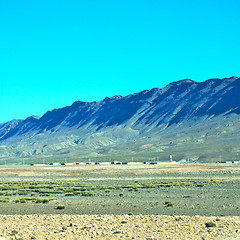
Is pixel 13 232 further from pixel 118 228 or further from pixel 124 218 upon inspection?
pixel 124 218

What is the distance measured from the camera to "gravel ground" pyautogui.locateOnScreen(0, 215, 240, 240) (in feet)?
55.3

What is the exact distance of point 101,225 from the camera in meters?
19.2

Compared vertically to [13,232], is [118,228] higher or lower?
lower

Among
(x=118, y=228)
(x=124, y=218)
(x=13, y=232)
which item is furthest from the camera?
(x=124, y=218)

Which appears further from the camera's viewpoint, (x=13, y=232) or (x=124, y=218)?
(x=124, y=218)

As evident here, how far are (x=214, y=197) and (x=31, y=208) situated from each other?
12965 mm

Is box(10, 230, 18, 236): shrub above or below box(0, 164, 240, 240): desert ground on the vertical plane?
above

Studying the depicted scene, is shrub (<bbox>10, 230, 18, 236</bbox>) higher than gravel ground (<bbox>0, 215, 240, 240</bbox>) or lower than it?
higher

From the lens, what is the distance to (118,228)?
18.5m

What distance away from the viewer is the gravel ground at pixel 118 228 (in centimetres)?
1686

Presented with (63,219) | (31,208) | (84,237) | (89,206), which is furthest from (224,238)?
(31,208)

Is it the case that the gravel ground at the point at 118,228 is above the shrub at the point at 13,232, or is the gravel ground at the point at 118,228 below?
below

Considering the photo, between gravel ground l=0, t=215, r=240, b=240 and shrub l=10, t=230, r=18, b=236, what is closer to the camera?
gravel ground l=0, t=215, r=240, b=240

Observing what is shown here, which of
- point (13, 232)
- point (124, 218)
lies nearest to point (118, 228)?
point (124, 218)
